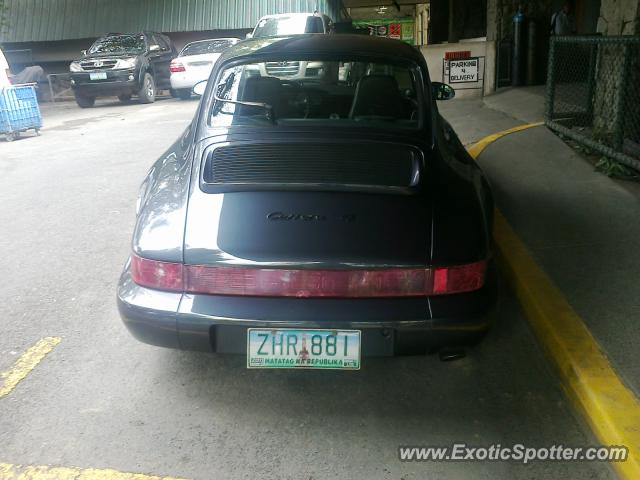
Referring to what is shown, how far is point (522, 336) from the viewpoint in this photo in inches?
133

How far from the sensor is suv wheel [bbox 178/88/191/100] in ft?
52.9

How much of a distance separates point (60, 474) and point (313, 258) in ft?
4.36

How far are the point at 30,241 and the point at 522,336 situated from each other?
4239 mm

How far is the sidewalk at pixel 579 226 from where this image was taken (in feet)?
10.2

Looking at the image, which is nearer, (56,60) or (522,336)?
(522,336)

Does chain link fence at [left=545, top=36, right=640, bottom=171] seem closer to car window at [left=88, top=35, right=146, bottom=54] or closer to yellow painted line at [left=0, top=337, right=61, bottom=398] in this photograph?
yellow painted line at [left=0, top=337, right=61, bottom=398]

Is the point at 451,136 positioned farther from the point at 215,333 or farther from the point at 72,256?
the point at 72,256

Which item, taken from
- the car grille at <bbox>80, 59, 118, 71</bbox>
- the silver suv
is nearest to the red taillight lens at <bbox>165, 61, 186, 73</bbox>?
the car grille at <bbox>80, 59, 118, 71</bbox>

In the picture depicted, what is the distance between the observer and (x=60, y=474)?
2375 mm

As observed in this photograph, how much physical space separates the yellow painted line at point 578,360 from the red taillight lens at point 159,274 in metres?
1.84

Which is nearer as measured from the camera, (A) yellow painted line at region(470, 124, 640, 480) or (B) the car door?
(A) yellow painted line at region(470, 124, 640, 480)

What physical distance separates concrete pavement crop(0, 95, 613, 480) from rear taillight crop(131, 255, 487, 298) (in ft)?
2.01

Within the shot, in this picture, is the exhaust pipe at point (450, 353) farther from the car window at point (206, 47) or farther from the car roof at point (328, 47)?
the car window at point (206, 47)

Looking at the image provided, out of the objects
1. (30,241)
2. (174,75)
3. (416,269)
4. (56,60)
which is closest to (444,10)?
(174,75)
